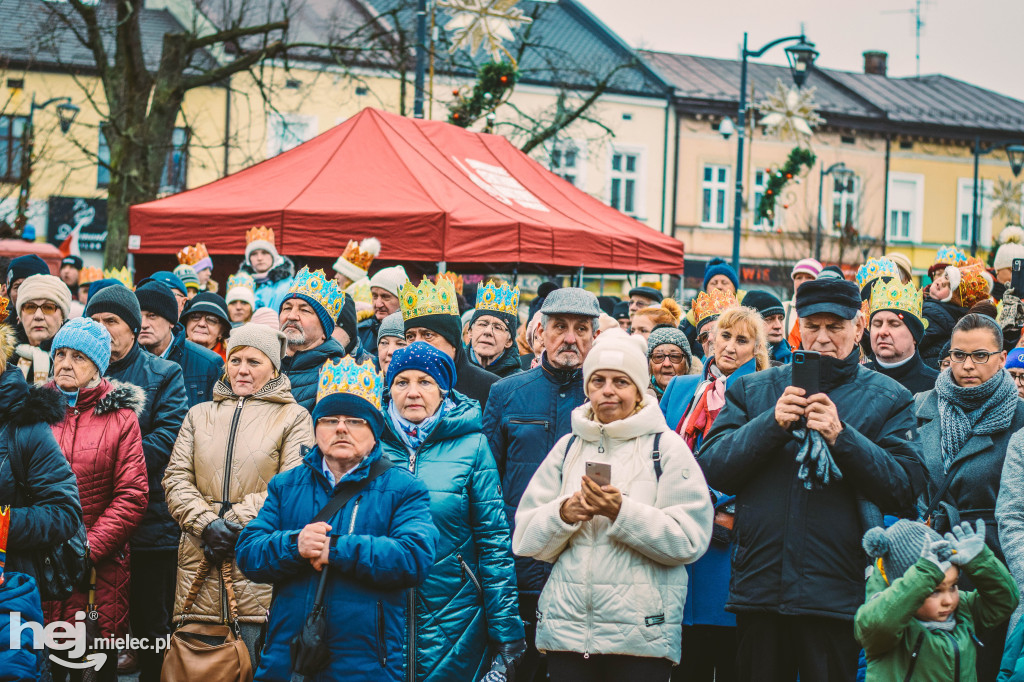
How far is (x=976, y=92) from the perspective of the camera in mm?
42000

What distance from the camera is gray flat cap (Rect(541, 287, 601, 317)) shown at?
227 inches

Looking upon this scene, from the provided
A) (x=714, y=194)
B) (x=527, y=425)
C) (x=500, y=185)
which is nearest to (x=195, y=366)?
(x=527, y=425)

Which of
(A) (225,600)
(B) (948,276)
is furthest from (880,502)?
(B) (948,276)

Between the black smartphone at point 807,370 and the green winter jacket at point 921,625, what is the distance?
712 millimetres

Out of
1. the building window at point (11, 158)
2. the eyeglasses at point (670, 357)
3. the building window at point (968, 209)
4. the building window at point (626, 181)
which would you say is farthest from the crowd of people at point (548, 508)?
the building window at point (968, 209)

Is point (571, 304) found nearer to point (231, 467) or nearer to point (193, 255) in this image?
point (231, 467)

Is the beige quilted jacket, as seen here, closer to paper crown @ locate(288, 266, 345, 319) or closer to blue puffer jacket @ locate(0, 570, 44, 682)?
blue puffer jacket @ locate(0, 570, 44, 682)

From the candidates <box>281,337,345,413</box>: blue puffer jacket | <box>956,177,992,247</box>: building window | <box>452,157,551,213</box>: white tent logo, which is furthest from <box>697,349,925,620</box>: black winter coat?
<box>956,177,992,247</box>: building window

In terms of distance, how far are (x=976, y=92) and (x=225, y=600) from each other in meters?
41.9

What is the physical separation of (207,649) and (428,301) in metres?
2.20

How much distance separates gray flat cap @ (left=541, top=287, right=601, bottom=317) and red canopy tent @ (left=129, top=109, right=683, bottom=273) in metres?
5.77

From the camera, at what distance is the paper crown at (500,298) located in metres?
8.04

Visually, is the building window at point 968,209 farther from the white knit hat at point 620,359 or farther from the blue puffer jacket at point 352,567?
the blue puffer jacket at point 352,567

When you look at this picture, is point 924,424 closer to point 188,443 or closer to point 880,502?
point 880,502
